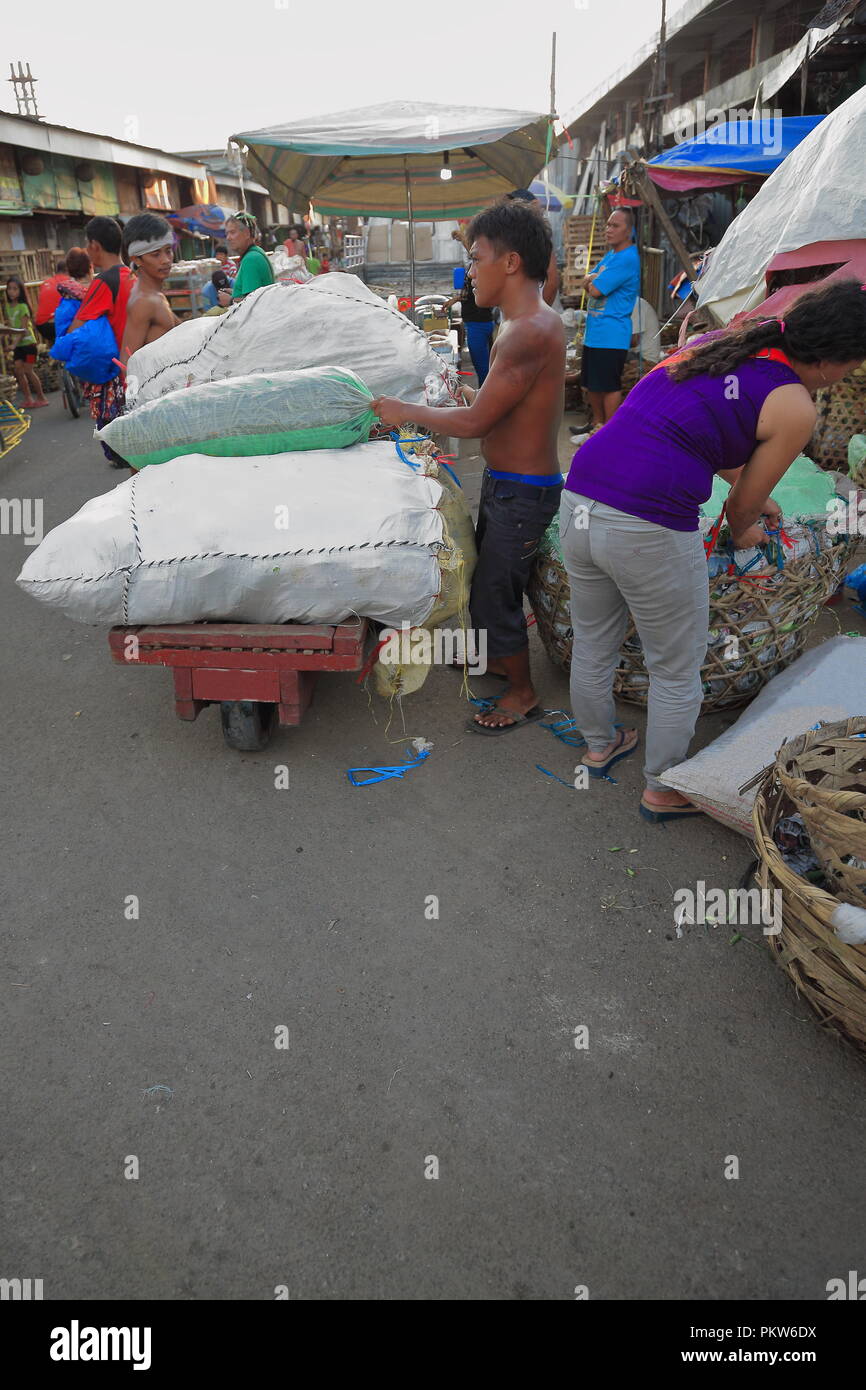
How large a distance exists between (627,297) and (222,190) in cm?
2891

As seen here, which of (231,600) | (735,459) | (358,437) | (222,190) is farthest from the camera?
(222,190)

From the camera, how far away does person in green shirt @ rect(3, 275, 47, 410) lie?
34.4 ft

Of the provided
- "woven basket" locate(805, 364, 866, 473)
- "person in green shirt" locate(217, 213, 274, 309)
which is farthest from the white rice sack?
"person in green shirt" locate(217, 213, 274, 309)

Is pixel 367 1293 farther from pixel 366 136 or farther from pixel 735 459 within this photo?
pixel 366 136

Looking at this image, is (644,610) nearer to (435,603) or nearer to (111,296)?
(435,603)

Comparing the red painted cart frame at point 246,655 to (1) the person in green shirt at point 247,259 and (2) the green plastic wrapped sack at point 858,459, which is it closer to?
(2) the green plastic wrapped sack at point 858,459

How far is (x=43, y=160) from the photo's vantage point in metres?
16.5

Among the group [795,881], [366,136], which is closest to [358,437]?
[795,881]

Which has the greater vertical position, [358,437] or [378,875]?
[358,437]

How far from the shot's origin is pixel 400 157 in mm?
8617

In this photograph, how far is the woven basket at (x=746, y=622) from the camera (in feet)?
9.87

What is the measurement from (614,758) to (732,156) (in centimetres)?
737

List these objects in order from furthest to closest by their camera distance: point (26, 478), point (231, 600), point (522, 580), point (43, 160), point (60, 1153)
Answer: point (43, 160), point (26, 478), point (522, 580), point (231, 600), point (60, 1153)

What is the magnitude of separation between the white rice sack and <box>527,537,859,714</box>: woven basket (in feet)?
0.52
